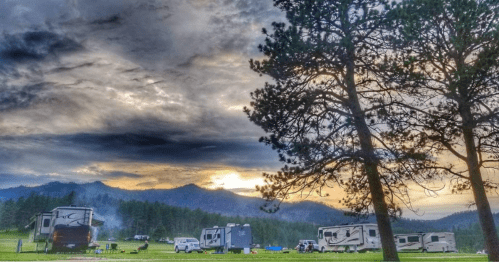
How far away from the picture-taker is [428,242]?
4844 centimetres

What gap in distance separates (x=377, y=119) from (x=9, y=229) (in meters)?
138

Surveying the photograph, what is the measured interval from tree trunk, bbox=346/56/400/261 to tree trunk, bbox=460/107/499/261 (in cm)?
372

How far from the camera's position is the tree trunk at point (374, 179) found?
626 inches

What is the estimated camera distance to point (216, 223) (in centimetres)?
14512

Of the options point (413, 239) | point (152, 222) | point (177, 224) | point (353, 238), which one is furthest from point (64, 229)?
point (177, 224)

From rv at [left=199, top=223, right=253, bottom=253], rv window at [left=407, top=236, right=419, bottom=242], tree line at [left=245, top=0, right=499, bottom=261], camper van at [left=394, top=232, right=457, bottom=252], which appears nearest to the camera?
tree line at [left=245, top=0, right=499, bottom=261]

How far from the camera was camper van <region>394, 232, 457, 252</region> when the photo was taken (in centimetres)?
4719

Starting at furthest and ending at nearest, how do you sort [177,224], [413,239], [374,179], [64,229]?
[177,224], [413,239], [64,229], [374,179]

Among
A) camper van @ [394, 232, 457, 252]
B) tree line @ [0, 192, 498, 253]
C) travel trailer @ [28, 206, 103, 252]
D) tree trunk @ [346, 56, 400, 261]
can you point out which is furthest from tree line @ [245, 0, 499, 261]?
tree line @ [0, 192, 498, 253]

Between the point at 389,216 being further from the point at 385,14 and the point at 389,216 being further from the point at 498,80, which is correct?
the point at 385,14

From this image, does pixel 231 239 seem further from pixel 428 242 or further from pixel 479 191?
pixel 479 191

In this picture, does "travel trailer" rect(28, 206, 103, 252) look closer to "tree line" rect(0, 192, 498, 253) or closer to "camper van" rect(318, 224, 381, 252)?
"camper van" rect(318, 224, 381, 252)

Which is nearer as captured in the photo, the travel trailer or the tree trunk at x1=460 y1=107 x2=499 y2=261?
the tree trunk at x1=460 y1=107 x2=499 y2=261

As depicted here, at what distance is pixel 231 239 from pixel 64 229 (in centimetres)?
1651
